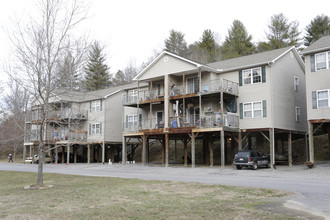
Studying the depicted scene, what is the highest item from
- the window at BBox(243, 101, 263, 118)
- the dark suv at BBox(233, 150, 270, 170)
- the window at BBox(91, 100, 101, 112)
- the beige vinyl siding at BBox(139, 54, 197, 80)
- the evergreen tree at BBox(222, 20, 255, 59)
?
the evergreen tree at BBox(222, 20, 255, 59)

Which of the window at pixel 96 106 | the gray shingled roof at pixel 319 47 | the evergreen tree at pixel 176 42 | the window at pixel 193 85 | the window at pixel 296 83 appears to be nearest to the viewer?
the gray shingled roof at pixel 319 47

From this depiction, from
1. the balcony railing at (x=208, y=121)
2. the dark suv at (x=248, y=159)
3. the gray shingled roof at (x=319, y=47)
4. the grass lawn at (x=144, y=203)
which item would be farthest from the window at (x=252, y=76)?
the grass lawn at (x=144, y=203)

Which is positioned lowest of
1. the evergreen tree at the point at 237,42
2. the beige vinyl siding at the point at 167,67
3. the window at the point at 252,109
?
the window at the point at 252,109

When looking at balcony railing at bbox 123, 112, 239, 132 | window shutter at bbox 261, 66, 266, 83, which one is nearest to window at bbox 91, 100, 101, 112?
balcony railing at bbox 123, 112, 239, 132

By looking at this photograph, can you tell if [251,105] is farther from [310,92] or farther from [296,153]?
[296,153]

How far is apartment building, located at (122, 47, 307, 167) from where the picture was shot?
Result: 28.6 metres

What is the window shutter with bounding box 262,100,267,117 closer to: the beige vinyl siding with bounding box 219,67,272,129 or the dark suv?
the beige vinyl siding with bounding box 219,67,272,129

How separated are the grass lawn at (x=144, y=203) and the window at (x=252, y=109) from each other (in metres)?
16.4

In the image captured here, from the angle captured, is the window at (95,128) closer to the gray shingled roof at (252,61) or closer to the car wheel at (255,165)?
the gray shingled roof at (252,61)

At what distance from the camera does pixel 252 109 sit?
29.3 metres

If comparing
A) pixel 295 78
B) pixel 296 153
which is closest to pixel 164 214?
pixel 295 78

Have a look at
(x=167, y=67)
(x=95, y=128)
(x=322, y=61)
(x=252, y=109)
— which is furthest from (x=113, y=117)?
(x=322, y=61)

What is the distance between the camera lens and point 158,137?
36562 millimetres

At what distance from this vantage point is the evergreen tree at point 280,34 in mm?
52562
